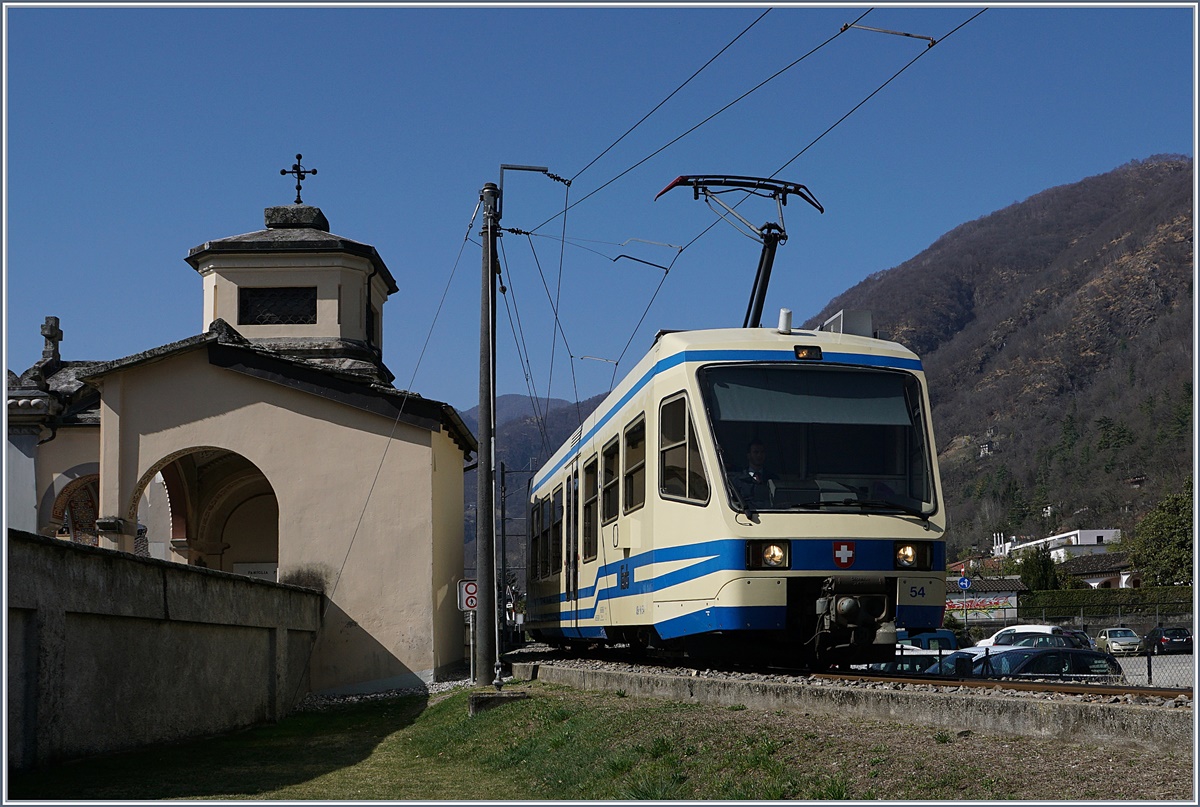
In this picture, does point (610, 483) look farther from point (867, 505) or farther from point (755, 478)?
point (867, 505)

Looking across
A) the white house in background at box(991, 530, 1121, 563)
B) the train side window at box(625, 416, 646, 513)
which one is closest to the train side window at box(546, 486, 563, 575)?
the train side window at box(625, 416, 646, 513)

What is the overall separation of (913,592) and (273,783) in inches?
237

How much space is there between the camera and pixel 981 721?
27.7ft

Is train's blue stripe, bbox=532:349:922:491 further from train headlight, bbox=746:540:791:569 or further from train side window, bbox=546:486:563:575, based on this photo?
train side window, bbox=546:486:563:575

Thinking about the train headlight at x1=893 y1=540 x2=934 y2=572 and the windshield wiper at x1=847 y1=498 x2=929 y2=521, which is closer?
the train headlight at x1=893 y1=540 x2=934 y2=572

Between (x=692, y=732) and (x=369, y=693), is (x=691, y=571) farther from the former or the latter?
(x=369, y=693)

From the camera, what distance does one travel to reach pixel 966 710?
8.59 metres

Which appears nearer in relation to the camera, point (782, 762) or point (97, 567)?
point (782, 762)

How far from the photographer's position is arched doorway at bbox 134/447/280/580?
32.1 meters

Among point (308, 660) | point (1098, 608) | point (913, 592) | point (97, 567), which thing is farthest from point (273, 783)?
point (1098, 608)

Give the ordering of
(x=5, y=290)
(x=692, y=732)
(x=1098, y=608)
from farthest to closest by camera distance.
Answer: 1. (x=1098, y=608)
2. (x=692, y=732)
3. (x=5, y=290)

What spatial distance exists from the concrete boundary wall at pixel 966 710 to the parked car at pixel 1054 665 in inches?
449

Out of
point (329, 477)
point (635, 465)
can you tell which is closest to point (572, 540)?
point (635, 465)

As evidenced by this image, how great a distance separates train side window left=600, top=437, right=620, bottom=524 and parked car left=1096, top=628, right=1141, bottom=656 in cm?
3583
